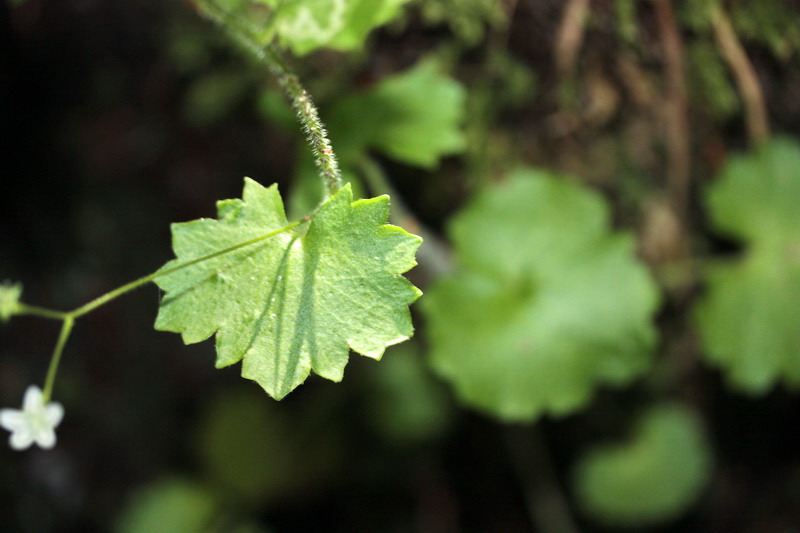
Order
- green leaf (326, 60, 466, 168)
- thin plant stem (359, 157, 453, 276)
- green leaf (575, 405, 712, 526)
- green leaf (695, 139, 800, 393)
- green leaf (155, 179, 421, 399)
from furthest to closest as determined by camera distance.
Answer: green leaf (575, 405, 712, 526) → green leaf (695, 139, 800, 393) → thin plant stem (359, 157, 453, 276) → green leaf (326, 60, 466, 168) → green leaf (155, 179, 421, 399)

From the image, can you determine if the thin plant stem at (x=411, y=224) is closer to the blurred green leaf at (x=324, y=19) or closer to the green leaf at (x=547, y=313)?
the green leaf at (x=547, y=313)

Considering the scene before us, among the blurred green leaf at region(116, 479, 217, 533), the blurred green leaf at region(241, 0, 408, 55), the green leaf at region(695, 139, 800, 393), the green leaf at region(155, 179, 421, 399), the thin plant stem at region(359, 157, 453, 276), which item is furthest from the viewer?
the blurred green leaf at region(116, 479, 217, 533)

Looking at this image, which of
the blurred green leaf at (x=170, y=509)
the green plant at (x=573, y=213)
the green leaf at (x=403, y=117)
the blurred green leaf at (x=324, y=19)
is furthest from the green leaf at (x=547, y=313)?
the blurred green leaf at (x=170, y=509)

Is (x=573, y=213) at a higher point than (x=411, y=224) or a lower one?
lower

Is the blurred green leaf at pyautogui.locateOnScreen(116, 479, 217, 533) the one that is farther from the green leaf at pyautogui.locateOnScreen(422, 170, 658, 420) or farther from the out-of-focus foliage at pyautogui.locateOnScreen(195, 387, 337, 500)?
the green leaf at pyautogui.locateOnScreen(422, 170, 658, 420)

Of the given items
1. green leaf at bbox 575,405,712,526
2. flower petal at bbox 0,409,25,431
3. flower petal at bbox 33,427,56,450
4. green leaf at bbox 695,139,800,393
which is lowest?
green leaf at bbox 575,405,712,526

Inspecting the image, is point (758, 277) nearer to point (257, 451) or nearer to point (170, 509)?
point (257, 451)

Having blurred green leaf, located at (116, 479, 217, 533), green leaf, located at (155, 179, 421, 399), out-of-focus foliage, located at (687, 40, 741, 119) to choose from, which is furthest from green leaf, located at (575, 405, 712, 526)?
green leaf, located at (155, 179, 421, 399)

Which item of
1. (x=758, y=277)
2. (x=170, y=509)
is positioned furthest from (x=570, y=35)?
(x=170, y=509)
